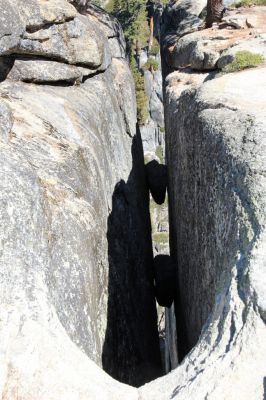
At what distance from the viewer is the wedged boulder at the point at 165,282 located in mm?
20522

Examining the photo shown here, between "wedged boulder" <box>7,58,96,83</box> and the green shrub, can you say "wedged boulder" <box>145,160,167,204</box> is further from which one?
the green shrub

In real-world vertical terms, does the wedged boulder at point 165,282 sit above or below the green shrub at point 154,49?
below

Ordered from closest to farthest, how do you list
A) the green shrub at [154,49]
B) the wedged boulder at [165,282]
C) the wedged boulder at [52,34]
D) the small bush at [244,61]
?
the wedged boulder at [52,34] < the small bush at [244,61] < the wedged boulder at [165,282] < the green shrub at [154,49]

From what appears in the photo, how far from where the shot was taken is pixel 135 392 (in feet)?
21.1

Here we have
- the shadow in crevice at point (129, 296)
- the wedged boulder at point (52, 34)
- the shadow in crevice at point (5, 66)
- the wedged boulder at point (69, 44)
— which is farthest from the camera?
the wedged boulder at point (69, 44)

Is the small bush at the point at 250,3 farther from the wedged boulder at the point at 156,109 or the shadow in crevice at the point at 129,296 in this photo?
the wedged boulder at the point at 156,109

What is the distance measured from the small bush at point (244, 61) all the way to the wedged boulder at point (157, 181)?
Answer: 12.2 metres

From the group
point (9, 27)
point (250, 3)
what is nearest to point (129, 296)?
point (9, 27)

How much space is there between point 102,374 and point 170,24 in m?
30.3

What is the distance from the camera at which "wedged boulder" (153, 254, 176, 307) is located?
20522 millimetres

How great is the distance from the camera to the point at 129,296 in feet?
49.0

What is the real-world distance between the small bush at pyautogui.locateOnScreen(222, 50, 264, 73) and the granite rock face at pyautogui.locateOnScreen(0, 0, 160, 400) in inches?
209

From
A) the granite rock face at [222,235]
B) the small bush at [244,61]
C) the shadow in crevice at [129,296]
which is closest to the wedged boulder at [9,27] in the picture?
the granite rock face at [222,235]

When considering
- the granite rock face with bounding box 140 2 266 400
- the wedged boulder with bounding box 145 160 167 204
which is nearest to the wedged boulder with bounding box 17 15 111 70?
the granite rock face with bounding box 140 2 266 400
